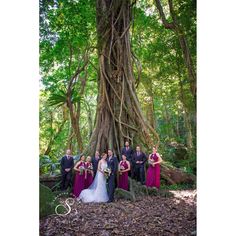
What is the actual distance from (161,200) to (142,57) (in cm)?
174

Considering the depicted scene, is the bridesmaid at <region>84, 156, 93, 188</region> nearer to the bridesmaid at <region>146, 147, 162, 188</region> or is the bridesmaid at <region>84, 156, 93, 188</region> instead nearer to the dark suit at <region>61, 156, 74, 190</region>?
the dark suit at <region>61, 156, 74, 190</region>

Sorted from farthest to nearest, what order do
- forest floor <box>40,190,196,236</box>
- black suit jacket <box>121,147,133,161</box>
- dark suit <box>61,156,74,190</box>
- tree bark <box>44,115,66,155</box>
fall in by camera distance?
1. black suit jacket <box>121,147,133,161</box>
2. dark suit <box>61,156,74,190</box>
3. tree bark <box>44,115,66,155</box>
4. forest floor <box>40,190,196,236</box>

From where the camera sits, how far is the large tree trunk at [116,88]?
441 centimetres

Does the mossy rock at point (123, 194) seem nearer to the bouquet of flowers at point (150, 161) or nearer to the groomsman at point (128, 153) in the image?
the groomsman at point (128, 153)

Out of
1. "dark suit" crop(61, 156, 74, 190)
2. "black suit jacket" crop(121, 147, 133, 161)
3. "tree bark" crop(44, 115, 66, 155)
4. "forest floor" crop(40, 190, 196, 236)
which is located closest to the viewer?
"forest floor" crop(40, 190, 196, 236)

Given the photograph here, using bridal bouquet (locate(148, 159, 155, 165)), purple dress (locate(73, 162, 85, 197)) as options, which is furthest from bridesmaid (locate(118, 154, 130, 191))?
purple dress (locate(73, 162, 85, 197))

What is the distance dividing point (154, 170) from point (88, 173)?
78 centimetres

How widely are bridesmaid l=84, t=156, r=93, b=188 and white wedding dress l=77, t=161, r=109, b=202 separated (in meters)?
0.05

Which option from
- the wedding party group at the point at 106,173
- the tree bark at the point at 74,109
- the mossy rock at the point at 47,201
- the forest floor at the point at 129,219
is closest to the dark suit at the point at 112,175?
the wedding party group at the point at 106,173

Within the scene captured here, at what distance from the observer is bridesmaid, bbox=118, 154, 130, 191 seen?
4188 millimetres

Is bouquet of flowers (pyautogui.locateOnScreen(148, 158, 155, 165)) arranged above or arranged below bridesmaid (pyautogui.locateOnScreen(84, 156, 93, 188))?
above

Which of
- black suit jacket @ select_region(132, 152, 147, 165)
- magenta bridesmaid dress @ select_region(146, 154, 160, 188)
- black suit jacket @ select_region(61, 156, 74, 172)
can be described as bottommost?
magenta bridesmaid dress @ select_region(146, 154, 160, 188)
